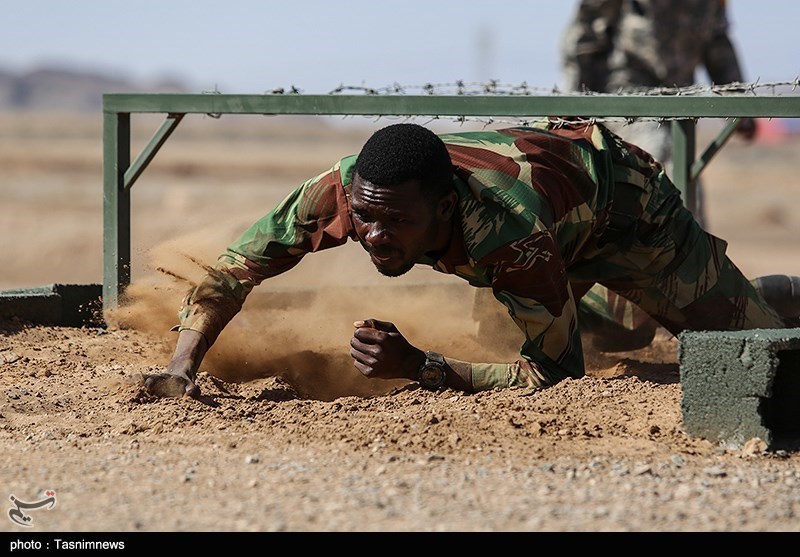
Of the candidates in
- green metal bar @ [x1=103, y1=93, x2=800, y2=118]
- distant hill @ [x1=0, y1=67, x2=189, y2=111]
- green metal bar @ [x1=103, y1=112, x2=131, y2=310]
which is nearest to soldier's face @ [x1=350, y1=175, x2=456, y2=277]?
green metal bar @ [x1=103, y1=93, x2=800, y2=118]

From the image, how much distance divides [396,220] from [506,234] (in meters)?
0.39

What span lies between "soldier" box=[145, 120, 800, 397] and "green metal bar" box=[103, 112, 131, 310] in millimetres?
1314

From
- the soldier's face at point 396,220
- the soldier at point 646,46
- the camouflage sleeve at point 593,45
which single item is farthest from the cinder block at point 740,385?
the camouflage sleeve at point 593,45

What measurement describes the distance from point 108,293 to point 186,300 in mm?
1362

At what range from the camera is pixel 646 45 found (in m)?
9.60

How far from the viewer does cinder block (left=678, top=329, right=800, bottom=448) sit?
3855 millimetres

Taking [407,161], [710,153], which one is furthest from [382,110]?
[710,153]

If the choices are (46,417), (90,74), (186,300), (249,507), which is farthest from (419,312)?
(90,74)

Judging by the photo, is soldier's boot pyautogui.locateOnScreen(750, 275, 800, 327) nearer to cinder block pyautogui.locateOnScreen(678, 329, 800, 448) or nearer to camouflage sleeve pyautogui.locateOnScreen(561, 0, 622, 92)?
cinder block pyautogui.locateOnScreen(678, 329, 800, 448)

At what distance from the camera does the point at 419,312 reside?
6730 millimetres

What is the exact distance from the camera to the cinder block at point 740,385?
3.86m

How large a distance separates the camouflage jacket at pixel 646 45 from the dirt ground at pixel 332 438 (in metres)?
3.32

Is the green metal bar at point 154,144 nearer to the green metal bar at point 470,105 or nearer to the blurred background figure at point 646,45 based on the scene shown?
the green metal bar at point 470,105

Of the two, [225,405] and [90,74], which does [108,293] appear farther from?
[90,74]
